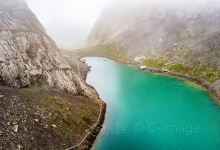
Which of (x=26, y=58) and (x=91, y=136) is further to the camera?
(x=26, y=58)

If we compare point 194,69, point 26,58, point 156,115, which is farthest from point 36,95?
point 194,69

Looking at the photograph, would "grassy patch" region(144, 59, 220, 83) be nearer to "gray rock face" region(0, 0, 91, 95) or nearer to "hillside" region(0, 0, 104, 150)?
"hillside" region(0, 0, 104, 150)

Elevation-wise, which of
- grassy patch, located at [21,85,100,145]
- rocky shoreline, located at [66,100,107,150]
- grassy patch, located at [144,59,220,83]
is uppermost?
grassy patch, located at [144,59,220,83]

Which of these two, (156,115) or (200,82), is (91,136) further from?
(200,82)

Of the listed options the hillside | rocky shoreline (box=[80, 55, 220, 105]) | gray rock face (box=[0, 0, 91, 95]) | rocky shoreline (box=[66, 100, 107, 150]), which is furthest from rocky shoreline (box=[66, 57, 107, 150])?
rocky shoreline (box=[80, 55, 220, 105])

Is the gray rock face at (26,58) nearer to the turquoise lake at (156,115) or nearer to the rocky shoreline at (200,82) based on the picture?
the turquoise lake at (156,115)

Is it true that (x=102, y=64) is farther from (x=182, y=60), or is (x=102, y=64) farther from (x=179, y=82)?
(x=179, y=82)
